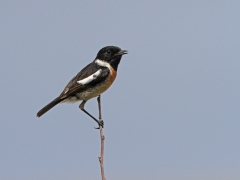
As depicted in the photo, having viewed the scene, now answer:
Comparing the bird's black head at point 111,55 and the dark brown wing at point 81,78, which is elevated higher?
the bird's black head at point 111,55

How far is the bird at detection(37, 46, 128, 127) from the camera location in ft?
23.8

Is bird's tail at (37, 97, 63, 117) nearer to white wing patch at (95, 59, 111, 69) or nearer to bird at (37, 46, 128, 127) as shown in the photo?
bird at (37, 46, 128, 127)

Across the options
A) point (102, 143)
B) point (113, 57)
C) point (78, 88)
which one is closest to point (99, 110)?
point (102, 143)

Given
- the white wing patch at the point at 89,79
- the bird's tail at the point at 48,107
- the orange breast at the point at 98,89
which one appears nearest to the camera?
the bird's tail at the point at 48,107

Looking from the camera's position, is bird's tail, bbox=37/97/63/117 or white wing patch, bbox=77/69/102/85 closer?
bird's tail, bbox=37/97/63/117

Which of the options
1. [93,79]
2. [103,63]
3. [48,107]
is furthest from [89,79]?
[48,107]

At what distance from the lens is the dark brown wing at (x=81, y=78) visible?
23.7 feet

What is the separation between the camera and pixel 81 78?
23.9 feet

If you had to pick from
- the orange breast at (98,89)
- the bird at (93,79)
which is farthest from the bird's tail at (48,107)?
the orange breast at (98,89)

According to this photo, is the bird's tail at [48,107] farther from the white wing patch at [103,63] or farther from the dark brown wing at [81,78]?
the white wing patch at [103,63]

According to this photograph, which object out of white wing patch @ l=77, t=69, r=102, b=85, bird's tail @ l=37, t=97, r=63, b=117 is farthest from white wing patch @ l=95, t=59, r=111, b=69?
bird's tail @ l=37, t=97, r=63, b=117

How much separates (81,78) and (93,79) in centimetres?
19

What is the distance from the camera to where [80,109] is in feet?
26.1

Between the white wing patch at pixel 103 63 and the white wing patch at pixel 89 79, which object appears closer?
the white wing patch at pixel 89 79
